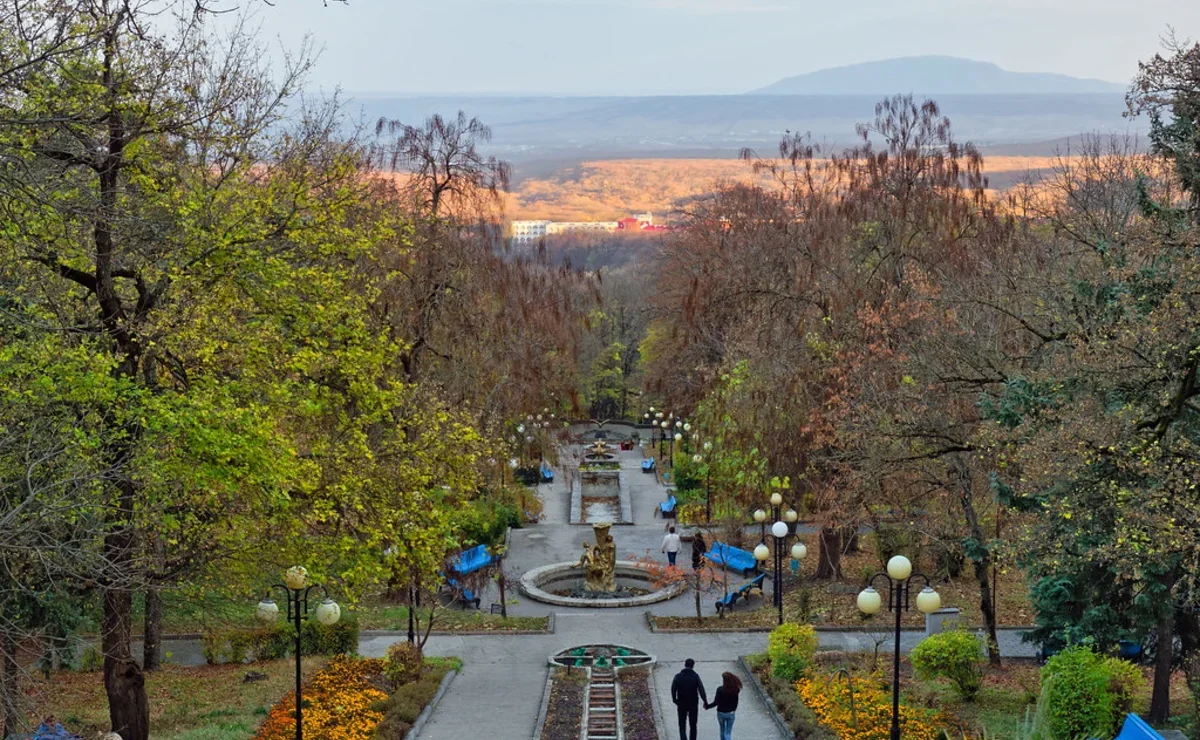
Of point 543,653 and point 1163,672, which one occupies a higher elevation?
point 1163,672

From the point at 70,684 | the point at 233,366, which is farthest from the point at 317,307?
the point at 70,684

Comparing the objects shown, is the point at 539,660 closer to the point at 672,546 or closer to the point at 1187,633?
the point at 672,546

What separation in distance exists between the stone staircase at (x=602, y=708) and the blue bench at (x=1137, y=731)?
21.6 feet

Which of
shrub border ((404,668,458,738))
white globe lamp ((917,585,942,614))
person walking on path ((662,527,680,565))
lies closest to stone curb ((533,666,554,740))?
shrub border ((404,668,458,738))

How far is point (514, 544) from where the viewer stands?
33.2 meters

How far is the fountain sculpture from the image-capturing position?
90.0 ft

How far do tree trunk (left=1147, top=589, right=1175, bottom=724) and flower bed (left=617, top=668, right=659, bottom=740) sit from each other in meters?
6.11

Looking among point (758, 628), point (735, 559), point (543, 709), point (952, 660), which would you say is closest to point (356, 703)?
point (543, 709)

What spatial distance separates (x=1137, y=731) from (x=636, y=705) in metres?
7.83

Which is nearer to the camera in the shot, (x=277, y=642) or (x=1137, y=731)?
(x=1137, y=731)

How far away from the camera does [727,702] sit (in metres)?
14.9

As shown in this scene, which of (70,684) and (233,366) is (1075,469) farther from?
(70,684)

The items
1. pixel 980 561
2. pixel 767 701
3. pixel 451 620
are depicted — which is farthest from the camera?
pixel 451 620

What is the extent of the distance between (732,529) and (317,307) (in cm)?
1756
